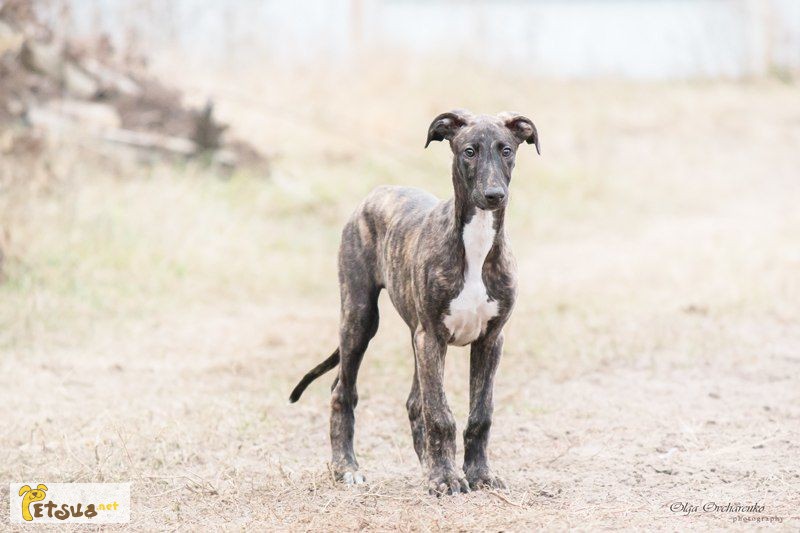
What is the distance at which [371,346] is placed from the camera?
8820 mm

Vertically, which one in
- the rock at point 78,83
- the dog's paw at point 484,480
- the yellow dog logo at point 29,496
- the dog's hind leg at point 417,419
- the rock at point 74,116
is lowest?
the yellow dog logo at point 29,496

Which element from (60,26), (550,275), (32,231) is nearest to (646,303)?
(550,275)

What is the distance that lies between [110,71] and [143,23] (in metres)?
1.22

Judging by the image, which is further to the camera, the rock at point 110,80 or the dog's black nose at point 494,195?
the rock at point 110,80

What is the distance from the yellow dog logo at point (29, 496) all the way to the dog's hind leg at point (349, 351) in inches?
58.6

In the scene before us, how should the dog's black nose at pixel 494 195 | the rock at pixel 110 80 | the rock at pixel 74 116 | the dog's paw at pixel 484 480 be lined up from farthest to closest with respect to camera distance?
the rock at pixel 110 80 → the rock at pixel 74 116 → the dog's paw at pixel 484 480 → the dog's black nose at pixel 494 195

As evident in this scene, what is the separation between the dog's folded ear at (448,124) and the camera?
5.11 m

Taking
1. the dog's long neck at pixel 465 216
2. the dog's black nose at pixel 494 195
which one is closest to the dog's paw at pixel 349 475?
the dog's long neck at pixel 465 216

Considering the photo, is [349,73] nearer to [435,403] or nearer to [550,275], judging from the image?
[550,275]

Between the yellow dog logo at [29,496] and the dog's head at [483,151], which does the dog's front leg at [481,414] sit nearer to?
the dog's head at [483,151]

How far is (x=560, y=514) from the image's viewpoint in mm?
4836

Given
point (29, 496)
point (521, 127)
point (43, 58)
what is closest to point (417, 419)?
point (521, 127)

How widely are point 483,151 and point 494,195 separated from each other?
0.27 meters

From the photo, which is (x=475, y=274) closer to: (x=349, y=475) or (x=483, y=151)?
(x=483, y=151)
